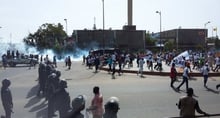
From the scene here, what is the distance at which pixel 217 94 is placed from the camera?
18141mm

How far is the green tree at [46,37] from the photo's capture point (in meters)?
104

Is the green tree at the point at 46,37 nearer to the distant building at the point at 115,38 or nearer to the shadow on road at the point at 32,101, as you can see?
the distant building at the point at 115,38

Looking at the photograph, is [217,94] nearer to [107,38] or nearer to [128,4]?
[128,4]

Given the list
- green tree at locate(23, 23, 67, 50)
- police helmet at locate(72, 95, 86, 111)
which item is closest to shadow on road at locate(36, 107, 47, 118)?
police helmet at locate(72, 95, 86, 111)

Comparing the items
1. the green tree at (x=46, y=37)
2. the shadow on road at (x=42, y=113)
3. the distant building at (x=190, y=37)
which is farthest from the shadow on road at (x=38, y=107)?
the distant building at (x=190, y=37)

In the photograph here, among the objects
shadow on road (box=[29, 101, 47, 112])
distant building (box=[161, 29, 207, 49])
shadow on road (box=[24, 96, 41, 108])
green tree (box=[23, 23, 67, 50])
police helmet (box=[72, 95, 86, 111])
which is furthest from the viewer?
distant building (box=[161, 29, 207, 49])

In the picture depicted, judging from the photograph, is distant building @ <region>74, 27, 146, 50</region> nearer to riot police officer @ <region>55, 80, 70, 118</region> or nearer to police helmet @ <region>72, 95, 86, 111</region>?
riot police officer @ <region>55, 80, 70, 118</region>

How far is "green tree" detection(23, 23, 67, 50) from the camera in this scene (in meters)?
104

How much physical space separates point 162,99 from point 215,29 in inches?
3220

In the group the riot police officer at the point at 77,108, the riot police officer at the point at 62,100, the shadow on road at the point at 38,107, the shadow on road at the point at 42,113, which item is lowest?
the shadow on road at the point at 42,113

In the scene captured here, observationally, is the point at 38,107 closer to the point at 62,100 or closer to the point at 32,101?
the point at 32,101

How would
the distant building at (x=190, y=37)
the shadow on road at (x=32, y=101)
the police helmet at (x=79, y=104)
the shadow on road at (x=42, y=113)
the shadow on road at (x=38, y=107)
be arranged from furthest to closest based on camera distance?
the distant building at (x=190, y=37) → the shadow on road at (x=32, y=101) → the shadow on road at (x=38, y=107) → the shadow on road at (x=42, y=113) → the police helmet at (x=79, y=104)

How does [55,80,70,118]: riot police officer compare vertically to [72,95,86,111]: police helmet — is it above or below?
below

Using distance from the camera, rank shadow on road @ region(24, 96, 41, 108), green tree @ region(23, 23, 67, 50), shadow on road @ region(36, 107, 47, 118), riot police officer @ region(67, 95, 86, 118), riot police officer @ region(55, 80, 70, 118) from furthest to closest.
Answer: green tree @ region(23, 23, 67, 50) → shadow on road @ region(24, 96, 41, 108) → shadow on road @ region(36, 107, 47, 118) → riot police officer @ region(55, 80, 70, 118) → riot police officer @ region(67, 95, 86, 118)
